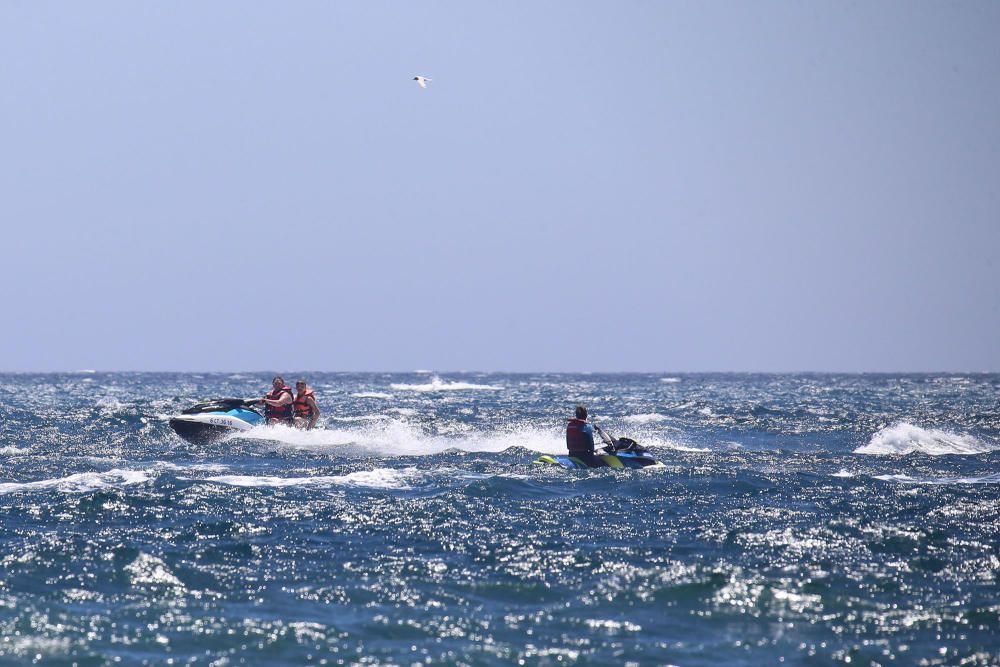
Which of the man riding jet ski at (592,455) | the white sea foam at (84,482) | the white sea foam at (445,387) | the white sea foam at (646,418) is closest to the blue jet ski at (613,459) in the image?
the man riding jet ski at (592,455)

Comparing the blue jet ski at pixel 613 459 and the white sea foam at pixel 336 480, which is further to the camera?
the blue jet ski at pixel 613 459

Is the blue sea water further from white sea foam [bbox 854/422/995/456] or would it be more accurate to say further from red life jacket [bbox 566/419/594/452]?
white sea foam [bbox 854/422/995/456]

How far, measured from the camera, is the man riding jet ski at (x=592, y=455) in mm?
24062

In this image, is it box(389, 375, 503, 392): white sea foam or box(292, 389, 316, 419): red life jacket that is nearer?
box(292, 389, 316, 419): red life jacket

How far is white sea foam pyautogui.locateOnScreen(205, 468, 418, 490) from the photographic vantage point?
2050 cm

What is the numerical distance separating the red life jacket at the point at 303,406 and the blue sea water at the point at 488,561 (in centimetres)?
532

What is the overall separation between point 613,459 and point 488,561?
10.5 m

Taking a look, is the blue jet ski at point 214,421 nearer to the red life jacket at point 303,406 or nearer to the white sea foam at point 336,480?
the red life jacket at point 303,406

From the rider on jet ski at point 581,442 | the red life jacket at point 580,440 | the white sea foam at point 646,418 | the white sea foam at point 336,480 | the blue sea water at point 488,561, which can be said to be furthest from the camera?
the white sea foam at point 646,418

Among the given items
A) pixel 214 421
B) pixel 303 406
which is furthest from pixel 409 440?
pixel 214 421

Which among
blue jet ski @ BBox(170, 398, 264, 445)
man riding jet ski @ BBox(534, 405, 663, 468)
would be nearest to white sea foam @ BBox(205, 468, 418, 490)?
man riding jet ski @ BBox(534, 405, 663, 468)

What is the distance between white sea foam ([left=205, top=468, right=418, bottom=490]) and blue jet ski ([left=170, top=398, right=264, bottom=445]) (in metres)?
8.15

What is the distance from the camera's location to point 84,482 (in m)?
20.1

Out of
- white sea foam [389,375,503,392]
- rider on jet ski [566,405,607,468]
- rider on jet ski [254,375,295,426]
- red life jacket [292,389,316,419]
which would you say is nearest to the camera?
rider on jet ski [566,405,607,468]
